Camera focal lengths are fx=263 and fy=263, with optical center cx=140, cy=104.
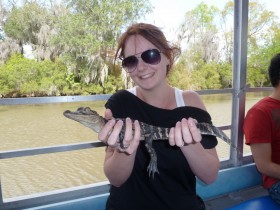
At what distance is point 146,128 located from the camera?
152 cm

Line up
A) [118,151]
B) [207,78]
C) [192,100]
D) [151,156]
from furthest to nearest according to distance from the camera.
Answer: [207,78], [192,100], [151,156], [118,151]

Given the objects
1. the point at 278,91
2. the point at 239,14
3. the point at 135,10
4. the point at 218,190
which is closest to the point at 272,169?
the point at 278,91

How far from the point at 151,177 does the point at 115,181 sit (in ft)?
0.72

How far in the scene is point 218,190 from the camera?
120 inches

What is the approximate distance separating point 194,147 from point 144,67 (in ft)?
1.82

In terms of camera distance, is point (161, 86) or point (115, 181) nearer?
point (115, 181)

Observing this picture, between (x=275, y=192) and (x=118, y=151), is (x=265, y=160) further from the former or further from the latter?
(x=118, y=151)

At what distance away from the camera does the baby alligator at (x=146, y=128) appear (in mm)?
1354

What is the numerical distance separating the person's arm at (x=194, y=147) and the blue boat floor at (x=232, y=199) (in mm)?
1476

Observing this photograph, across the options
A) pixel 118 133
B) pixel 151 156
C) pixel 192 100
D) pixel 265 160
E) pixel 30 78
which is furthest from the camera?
pixel 30 78

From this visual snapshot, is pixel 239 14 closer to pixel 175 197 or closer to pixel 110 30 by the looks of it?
pixel 175 197

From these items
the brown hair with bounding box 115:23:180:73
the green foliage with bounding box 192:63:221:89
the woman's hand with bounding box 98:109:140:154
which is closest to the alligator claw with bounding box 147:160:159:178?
the woman's hand with bounding box 98:109:140:154

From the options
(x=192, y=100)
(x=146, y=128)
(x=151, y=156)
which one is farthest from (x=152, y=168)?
(x=192, y=100)

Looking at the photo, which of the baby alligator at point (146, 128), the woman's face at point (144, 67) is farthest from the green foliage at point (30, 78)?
the baby alligator at point (146, 128)
